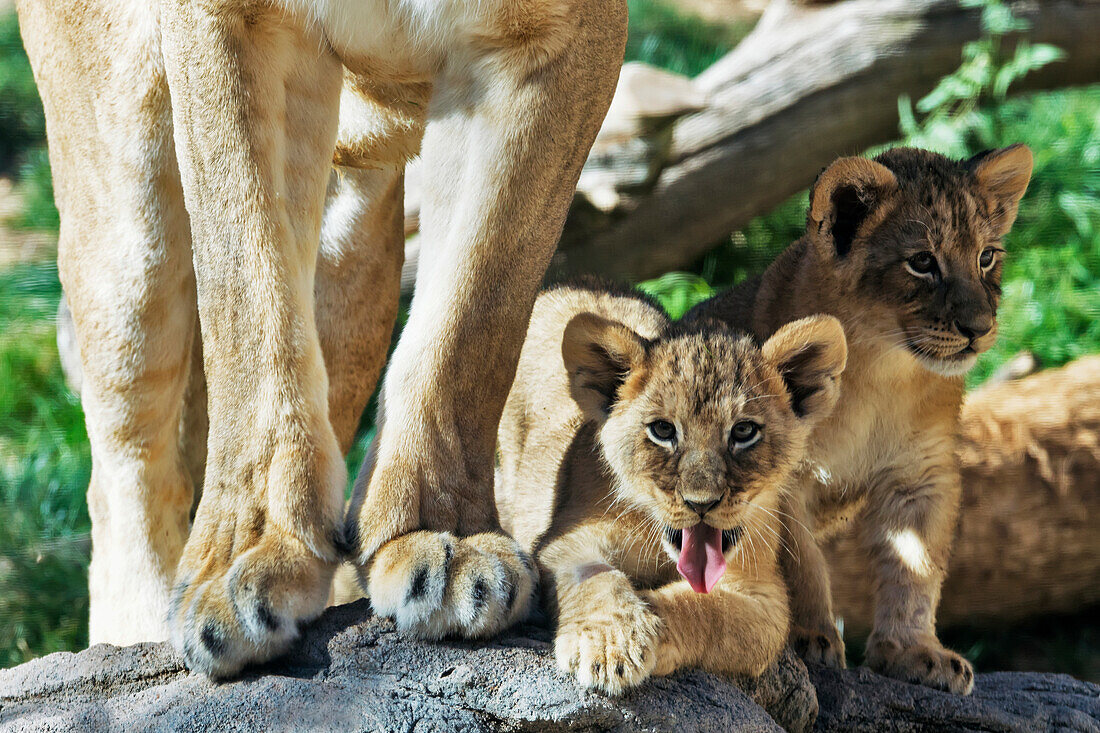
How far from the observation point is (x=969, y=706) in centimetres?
267

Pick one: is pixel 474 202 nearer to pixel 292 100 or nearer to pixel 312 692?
pixel 292 100

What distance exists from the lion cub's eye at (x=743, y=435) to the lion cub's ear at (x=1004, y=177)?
0.85 metres

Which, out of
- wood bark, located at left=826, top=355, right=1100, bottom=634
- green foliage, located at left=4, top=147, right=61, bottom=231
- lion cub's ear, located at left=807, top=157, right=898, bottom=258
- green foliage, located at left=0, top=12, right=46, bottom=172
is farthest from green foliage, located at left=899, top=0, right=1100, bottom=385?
green foliage, located at left=0, top=12, right=46, bottom=172

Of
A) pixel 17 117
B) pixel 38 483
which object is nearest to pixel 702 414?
pixel 38 483

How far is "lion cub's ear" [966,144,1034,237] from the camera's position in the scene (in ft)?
9.30

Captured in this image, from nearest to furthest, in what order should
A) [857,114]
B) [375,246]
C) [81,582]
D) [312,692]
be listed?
1. [312,692]
2. [375,246]
3. [81,582]
4. [857,114]

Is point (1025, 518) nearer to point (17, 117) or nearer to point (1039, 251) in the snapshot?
point (1039, 251)

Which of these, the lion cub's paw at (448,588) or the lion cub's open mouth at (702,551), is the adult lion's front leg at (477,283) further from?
the lion cub's open mouth at (702,551)

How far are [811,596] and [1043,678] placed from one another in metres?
0.73

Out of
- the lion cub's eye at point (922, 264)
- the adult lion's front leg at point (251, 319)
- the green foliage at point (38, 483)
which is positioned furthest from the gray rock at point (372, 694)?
the green foliage at point (38, 483)

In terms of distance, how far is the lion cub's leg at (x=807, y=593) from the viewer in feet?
8.95

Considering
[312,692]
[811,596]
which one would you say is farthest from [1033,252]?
[312,692]

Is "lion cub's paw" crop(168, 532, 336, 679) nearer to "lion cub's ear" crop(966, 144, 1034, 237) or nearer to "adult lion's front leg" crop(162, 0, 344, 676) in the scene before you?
"adult lion's front leg" crop(162, 0, 344, 676)

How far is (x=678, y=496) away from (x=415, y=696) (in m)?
0.61
